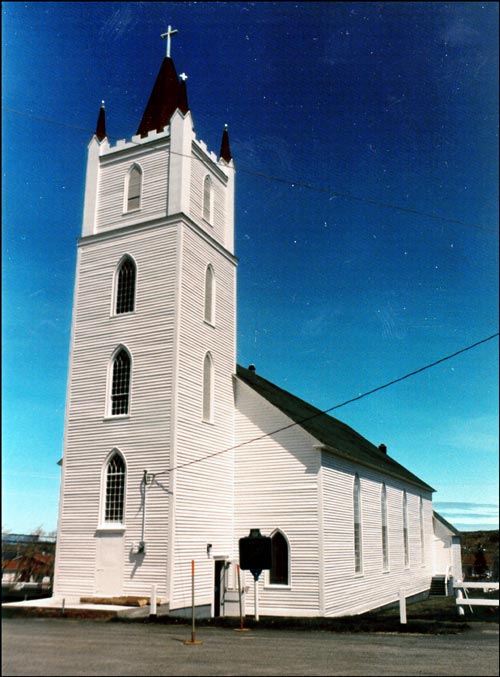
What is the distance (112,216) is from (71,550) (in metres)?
11.1

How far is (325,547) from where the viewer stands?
24219mm

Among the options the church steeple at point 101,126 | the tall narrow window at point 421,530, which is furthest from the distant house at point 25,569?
the tall narrow window at point 421,530

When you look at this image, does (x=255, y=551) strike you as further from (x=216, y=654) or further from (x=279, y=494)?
(x=279, y=494)

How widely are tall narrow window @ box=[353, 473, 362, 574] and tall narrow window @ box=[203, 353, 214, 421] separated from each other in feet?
27.1

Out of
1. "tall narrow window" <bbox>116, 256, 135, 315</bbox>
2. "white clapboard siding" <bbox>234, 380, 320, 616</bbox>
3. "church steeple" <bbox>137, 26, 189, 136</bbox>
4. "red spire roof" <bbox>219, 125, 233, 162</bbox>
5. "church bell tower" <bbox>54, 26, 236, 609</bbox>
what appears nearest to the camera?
"church steeple" <bbox>137, 26, 189, 136</bbox>

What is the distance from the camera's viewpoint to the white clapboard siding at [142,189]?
21016 mm

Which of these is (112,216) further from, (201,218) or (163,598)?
(163,598)

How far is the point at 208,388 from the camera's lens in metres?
25.4

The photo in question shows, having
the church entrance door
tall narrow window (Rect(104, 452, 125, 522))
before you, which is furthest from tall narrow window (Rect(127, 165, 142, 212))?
the church entrance door

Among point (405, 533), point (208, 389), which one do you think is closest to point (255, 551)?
point (208, 389)

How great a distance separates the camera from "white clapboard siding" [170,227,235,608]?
72.6 ft

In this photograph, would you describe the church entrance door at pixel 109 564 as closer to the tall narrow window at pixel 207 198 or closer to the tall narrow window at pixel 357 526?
the tall narrow window at pixel 357 526

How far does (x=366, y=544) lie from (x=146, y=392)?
13.4m

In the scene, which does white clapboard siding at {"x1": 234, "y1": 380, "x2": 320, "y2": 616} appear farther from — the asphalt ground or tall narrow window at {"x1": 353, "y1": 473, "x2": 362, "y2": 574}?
the asphalt ground
